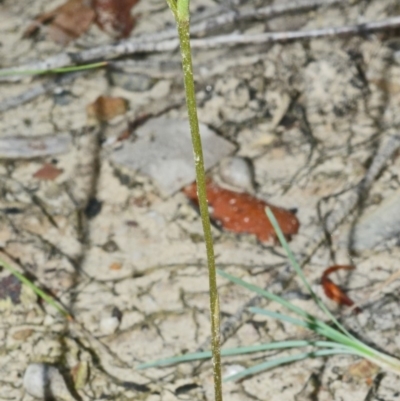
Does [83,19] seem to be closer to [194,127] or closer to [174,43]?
[174,43]

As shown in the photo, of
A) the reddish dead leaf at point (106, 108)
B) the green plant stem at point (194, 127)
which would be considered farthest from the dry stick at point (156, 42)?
the green plant stem at point (194, 127)

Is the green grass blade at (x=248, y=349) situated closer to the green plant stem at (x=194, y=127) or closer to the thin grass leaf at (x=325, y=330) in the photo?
the thin grass leaf at (x=325, y=330)

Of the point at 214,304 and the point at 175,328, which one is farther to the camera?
the point at 175,328

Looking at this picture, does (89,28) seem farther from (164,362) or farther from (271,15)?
(164,362)

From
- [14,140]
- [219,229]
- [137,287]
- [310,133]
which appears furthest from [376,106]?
[14,140]

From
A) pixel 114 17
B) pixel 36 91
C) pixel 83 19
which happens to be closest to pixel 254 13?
pixel 114 17
